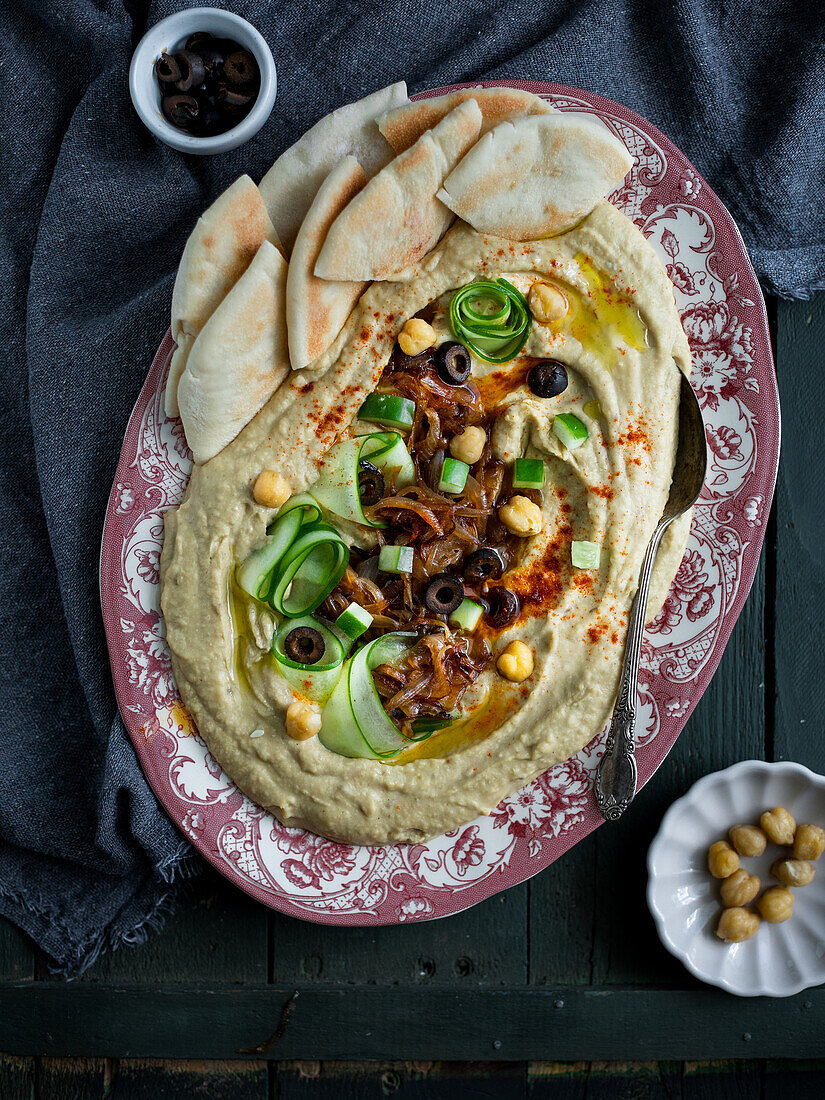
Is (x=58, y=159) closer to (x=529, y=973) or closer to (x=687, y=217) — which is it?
(x=687, y=217)

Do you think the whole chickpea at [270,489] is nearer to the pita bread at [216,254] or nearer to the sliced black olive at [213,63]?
the pita bread at [216,254]

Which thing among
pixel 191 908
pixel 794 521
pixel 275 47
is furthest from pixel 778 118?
pixel 191 908

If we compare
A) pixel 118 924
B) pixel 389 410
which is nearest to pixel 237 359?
pixel 389 410

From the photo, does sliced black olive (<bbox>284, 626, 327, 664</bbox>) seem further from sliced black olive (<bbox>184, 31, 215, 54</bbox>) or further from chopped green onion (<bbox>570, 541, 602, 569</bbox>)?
sliced black olive (<bbox>184, 31, 215, 54</bbox>)

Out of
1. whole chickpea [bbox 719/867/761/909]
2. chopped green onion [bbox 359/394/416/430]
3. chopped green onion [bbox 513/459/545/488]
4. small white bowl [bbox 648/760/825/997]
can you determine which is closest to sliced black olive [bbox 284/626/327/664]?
chopped green onion [bbox 359/394/416/430]

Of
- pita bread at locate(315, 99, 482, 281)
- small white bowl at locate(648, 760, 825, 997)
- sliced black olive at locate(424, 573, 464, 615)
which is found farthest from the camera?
small white bowl at locate(648, 760, 825, 997)

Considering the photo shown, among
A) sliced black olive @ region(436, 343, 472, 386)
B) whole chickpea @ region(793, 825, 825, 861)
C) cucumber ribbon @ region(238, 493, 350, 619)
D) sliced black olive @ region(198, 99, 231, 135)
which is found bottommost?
whole chickpea @ region(793, 825, 825, 861)
